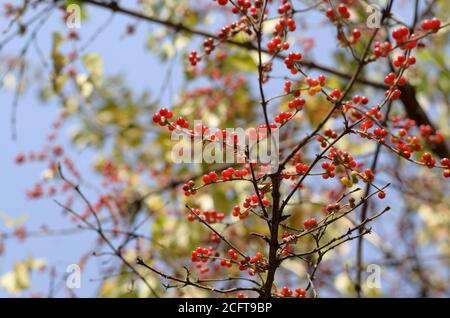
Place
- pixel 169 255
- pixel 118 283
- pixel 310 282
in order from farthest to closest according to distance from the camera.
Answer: pixel 169 255 < pixel 118 283 < pixel 310 282

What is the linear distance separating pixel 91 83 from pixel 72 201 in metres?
1.32

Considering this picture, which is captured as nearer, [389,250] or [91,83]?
[91,83]

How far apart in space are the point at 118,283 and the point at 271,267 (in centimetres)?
279

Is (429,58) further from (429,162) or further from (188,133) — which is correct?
(188,133)

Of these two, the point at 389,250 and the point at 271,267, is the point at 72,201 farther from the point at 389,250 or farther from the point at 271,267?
the point at 271,267

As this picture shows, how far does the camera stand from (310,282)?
2430 millimetres

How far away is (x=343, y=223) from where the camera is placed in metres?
7.08

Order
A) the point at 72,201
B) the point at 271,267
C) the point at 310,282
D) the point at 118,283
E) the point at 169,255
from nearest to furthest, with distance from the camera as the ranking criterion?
the point at 271,267 < the point at 310,282 < the point at 118,283 < the point at 169,255 < the point at 72,201

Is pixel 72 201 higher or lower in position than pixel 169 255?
higher
